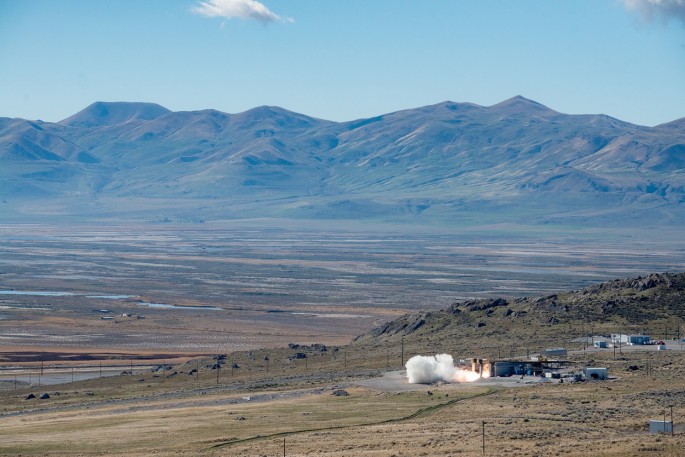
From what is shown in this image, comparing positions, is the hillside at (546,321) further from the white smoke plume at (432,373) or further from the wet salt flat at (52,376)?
the wet salt flat at (52,376)

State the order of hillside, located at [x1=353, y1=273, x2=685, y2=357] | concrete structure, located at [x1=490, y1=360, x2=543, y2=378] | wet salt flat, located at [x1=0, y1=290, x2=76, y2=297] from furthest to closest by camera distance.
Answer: wet salt flat, located at [x1=0, y1=290, x2=76, y2=297]
hillside, located at [x1=353, y1=273, x2=685, y2=357]
concrete structure, located at [x1=490, y1=360, x2=543, y2=378]

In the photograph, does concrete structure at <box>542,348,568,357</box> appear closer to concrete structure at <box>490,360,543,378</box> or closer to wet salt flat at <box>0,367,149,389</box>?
concrete structure at <box>490,360,543,378</box>

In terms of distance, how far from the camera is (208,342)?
106125 mm

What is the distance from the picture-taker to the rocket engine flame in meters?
69.9

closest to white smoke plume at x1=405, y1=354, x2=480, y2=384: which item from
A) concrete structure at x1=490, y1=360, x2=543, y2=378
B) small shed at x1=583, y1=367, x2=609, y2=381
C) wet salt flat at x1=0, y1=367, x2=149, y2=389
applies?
concrete structure at x1=490, y1=360, x2=543, y2=378

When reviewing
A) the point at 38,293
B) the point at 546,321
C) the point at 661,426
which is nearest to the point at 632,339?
the point at 546,321

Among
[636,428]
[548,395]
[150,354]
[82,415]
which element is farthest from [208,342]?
[636,428]

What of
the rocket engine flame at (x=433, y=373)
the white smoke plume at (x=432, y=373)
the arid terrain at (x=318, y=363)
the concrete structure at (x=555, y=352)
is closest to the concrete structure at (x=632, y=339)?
the arid terrain at (x=318, y=363)

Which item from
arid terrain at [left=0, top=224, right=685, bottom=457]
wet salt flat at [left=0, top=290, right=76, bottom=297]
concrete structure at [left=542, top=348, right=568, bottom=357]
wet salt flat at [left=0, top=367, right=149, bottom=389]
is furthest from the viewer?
wet salt flat at [left=0, top=290, right=76, bottom=297]

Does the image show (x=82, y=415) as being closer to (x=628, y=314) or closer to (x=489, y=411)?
→ (x=489, y=411)

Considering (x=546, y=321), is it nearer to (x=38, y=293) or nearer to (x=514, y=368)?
(x=514, y=368)

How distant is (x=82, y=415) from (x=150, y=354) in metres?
36.7

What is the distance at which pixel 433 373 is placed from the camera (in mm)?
70062

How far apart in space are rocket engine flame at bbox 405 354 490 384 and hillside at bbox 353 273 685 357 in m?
12.7
